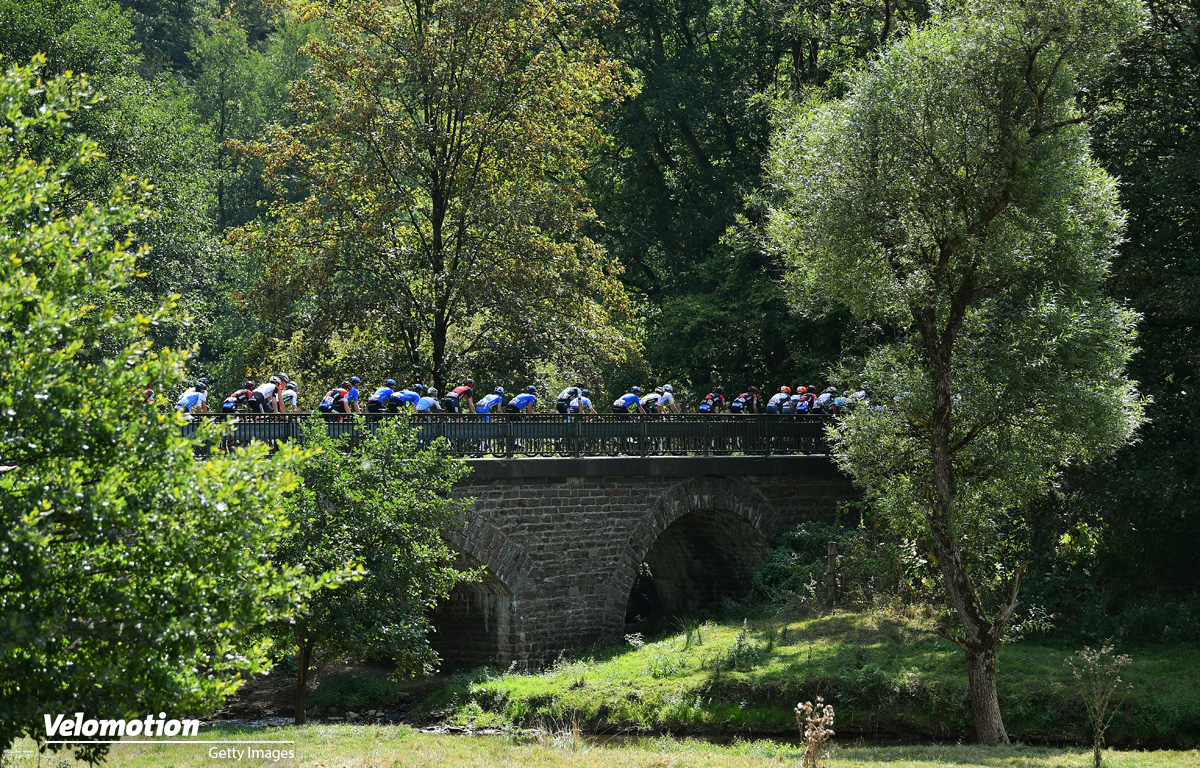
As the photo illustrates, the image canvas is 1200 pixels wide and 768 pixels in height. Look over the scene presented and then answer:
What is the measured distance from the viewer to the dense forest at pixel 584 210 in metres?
20.9

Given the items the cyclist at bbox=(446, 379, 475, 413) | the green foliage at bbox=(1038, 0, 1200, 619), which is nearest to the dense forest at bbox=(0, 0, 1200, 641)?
the green foliage at bbox=(1038, 0, 1200, 619)

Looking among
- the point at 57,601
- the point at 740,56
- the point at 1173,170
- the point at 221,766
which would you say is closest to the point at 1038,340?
the point at 1173,170

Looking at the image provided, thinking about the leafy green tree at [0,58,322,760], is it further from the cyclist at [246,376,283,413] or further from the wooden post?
the wooden post

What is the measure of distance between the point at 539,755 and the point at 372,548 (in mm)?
3630

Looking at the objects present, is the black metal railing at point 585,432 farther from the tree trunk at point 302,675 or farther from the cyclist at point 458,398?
the tree trunk at point 302,675

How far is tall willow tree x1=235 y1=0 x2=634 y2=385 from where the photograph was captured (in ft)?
85.0

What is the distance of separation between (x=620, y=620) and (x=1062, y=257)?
453 inches

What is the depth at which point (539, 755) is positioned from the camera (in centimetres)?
1515

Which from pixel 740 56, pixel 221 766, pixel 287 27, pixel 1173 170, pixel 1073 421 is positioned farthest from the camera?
pixel 287 27

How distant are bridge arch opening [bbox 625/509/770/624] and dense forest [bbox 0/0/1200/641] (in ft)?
13.7

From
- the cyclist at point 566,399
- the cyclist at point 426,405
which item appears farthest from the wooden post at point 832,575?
the cyclist at point 426,405

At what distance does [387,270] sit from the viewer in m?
26.4

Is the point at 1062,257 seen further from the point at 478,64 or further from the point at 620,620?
the point at 478,64

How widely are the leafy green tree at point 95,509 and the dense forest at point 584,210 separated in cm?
1251
